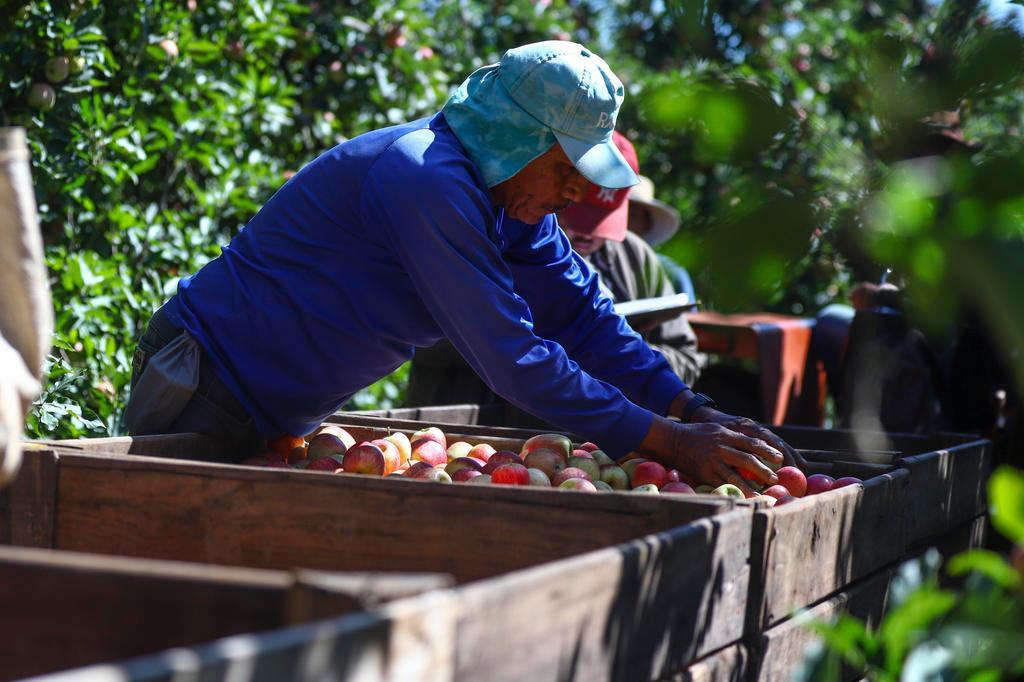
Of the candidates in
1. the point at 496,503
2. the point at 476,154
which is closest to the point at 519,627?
the point at 496,503

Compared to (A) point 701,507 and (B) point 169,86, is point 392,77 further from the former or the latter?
(A) point 701,507

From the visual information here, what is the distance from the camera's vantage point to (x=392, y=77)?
21.3ft

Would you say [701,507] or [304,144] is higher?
[304,144]

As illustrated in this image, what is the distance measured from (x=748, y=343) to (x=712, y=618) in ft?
14.0

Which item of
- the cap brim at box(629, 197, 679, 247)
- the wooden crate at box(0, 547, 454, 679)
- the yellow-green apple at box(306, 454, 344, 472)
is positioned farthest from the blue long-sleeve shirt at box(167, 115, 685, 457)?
the cap brim at box(629, 197, 679, 247)

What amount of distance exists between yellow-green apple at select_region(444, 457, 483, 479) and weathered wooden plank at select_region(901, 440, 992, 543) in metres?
1.04

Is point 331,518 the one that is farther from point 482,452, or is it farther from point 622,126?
point 622,126

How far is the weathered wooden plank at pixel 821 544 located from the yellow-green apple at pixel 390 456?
1.02 m

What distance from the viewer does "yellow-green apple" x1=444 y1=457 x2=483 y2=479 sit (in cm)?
292

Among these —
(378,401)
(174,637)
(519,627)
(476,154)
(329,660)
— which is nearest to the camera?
(329,660)

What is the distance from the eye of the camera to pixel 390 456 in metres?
3.00

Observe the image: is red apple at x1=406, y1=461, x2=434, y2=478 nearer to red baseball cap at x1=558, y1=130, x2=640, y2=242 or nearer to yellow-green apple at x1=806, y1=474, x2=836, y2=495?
yellow-green apple at x1=806, y1=474, x2=836, y2=495

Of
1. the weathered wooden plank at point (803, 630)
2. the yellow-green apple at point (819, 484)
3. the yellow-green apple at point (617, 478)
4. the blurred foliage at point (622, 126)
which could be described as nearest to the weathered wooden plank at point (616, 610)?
the weathered wooden plank at point (803, 630)

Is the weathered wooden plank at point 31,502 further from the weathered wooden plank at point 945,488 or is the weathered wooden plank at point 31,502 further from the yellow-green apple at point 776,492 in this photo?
the weathered wooden plank at point 945,488
